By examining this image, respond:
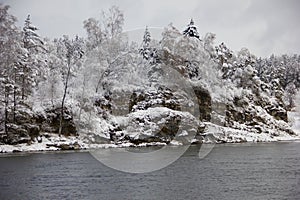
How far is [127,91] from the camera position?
73500 mm

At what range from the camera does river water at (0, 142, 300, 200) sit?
22.6 m

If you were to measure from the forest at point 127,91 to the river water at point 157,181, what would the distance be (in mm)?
20214

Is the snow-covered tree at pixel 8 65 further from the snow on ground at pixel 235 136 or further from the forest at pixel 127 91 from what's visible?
the snow on ground at pixel 235 136

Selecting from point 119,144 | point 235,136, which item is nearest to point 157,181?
point 119,144

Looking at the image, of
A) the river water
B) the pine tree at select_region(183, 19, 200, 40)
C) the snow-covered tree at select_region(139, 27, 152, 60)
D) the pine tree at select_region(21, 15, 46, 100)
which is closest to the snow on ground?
Result: the snow-covered tree at select_region(139, 27, 152, 60)

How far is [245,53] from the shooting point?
99.7 metres

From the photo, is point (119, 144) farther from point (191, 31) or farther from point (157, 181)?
point (191, 31)

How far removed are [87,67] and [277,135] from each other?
44.3m

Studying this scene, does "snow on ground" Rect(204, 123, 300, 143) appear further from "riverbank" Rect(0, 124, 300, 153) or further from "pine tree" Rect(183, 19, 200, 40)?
"pine tree" Rect(183, 19, 200, 40)

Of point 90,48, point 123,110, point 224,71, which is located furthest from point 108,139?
point 224,71

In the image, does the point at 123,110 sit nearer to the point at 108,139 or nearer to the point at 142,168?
the point at 108,139

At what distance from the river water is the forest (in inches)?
796

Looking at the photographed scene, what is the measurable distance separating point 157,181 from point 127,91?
4710 centimetres

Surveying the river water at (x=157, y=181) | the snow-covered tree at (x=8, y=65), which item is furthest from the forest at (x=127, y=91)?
the river water at (x=157, y=181)
